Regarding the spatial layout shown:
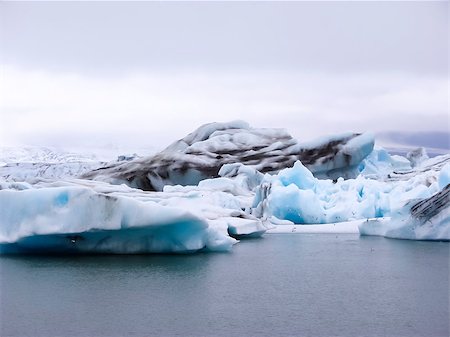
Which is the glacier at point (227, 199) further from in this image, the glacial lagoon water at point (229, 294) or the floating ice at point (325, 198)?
the glacial lagoon water at point (229, 294)

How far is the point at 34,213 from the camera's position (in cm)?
1214

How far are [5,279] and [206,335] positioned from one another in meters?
4.73

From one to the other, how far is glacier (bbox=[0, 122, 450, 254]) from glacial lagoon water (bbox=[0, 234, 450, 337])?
530mm

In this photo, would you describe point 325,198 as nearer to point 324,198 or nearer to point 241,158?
point 324,198

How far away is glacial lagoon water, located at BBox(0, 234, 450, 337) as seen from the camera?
7.50 metres

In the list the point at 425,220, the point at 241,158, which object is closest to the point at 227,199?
the point at 425,220

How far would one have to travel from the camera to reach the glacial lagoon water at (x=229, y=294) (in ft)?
24.6

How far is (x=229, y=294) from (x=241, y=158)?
27681 mm

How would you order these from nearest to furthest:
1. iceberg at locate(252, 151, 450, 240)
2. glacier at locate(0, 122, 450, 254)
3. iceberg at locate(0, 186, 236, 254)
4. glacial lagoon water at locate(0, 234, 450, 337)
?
glacial lagoon water at locate(0, 234, 450, 337), iceberg at locate(0, 186, 236, 254), glacier at locate(0, 122, 450, 254), iceberg at locate(252, 151, 450, 240)

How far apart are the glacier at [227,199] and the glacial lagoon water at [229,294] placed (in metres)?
0.53

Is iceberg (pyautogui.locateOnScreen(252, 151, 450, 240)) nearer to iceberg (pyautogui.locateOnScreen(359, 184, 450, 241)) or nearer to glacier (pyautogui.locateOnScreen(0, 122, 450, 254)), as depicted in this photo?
glacier (pyautogui.locateOnScreen(0, 122, 450, 254))

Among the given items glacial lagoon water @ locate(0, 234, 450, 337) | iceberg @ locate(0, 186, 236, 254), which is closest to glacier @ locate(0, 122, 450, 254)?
iceberg @ locate(0, 186, 236, 254)

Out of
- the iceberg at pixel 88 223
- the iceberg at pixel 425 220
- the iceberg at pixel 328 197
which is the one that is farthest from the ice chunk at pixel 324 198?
the iceberg at pixel 88 223

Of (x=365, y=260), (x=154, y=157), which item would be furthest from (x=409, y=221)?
(x=154, y=157)
